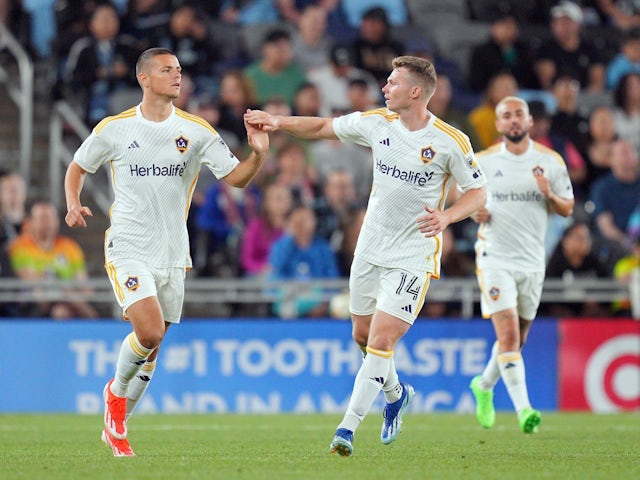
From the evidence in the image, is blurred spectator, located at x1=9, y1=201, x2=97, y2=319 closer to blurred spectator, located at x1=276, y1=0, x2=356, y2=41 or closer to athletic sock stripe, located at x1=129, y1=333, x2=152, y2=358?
blurred spectator, located at x1=276, y1=0, x2=356, y2=41

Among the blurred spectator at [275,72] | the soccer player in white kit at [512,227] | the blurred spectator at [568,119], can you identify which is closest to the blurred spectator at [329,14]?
the blurred spectator at [275,72]

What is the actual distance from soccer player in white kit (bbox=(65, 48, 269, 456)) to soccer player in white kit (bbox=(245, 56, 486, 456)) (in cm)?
45

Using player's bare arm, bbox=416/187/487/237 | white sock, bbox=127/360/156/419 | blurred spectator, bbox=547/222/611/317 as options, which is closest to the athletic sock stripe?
white sock, bbox=127/360/156/419

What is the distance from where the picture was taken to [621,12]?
21.7 metres

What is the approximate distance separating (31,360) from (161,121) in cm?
677

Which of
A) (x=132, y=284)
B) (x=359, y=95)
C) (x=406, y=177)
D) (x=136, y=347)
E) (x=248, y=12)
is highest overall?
(x=248, y=12)

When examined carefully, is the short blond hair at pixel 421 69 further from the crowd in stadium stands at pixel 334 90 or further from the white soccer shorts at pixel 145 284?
the crowd in stadium stands at pixel 334 90

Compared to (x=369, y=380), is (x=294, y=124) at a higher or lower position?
higher

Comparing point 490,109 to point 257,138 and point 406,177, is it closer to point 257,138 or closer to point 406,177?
point 406,177

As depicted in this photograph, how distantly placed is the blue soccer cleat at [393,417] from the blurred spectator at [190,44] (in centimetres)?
912

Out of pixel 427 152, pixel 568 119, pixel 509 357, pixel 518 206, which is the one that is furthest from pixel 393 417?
pixel 568 119

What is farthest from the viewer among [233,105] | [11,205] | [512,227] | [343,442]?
[233,105]

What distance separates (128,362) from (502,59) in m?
11.6

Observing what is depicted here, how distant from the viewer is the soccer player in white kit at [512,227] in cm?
1196
